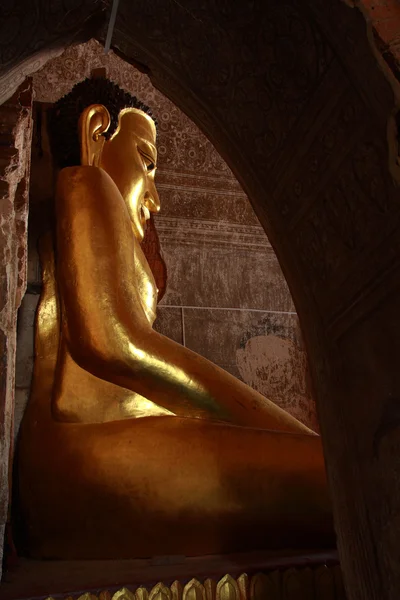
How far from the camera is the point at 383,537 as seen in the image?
890 millimetres

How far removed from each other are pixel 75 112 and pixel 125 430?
67.6 inches

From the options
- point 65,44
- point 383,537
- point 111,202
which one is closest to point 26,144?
point 111,202

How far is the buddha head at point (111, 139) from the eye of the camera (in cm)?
285

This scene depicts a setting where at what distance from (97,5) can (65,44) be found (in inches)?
4.4

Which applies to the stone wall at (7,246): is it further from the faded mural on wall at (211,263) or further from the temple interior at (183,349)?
the faded mural on wall at (211,263)

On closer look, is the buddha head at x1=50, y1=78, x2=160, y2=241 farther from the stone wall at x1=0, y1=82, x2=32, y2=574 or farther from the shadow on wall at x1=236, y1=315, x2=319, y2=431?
the shadow on wall at x1=236, y1=315, x2=319, y2=431

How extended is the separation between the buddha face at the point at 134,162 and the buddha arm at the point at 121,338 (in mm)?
459

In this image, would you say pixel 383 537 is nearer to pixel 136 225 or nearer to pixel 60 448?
pixel 60 448

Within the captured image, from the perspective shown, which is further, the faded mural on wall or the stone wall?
the faded mural on wall

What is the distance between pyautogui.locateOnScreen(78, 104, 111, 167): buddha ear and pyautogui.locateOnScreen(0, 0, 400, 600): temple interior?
1 cm

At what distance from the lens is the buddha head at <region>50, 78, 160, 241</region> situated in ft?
9.34

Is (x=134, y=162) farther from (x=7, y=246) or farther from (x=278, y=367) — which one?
(x=278, y=367)

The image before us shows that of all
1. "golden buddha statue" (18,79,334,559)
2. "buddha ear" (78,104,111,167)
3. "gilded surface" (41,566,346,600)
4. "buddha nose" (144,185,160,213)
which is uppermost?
"buddha ear" (78,104,111,167)

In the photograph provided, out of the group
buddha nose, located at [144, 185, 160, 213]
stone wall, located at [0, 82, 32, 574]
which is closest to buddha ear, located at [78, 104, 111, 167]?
buddha nose, located at [144, 185, 160, 213]
